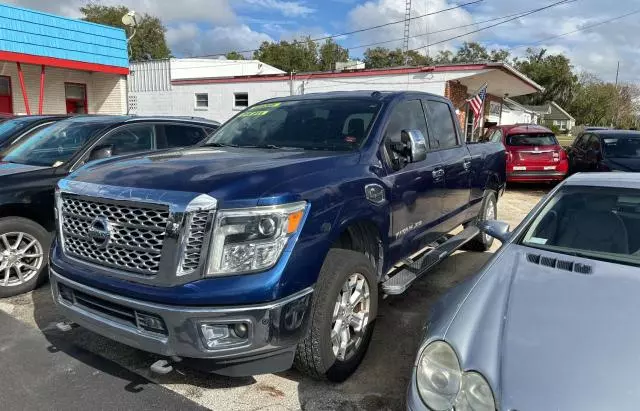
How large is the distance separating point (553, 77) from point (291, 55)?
40.1m

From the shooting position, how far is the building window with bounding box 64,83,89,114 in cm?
1717

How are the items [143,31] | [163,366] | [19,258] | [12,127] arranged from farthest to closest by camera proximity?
[143,31] < [12,127] < [19,258] < [163,366]

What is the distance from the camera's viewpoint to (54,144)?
567 cm

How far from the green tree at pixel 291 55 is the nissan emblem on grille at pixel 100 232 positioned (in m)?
55.8

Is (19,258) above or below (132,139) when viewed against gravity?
below

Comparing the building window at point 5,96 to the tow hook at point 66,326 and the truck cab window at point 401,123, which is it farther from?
the truck cab window at point 401,123

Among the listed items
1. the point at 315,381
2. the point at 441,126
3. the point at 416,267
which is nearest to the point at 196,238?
the point at 315,381

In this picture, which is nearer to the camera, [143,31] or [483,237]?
[483,237]

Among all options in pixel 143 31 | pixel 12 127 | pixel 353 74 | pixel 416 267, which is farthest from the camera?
pixel 143 31

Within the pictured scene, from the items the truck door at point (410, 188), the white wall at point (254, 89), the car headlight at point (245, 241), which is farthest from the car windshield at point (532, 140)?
the car headlight at point (245, 241)

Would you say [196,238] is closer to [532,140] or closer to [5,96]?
[532,140]

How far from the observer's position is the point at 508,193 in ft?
41.9

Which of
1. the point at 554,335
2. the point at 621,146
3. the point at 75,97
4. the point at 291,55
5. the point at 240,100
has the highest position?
the point at 291,55

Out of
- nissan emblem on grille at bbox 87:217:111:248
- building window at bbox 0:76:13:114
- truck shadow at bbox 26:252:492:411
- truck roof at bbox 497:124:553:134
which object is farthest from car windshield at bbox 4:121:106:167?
building window at bbox 0:76:13:114
